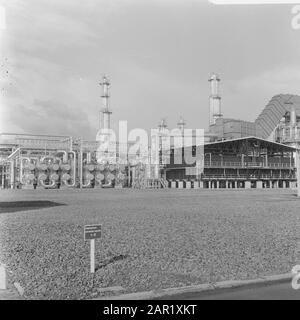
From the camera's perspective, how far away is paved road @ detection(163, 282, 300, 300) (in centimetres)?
613

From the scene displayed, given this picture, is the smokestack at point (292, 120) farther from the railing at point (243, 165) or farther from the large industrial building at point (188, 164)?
the railing at point (243, 165)

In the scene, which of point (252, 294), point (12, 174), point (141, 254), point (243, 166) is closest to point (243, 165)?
point (243, 166)

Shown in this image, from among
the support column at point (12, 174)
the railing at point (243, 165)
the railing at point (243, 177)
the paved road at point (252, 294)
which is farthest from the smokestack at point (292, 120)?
the paved road at point (252, 294)

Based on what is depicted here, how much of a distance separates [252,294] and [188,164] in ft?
209

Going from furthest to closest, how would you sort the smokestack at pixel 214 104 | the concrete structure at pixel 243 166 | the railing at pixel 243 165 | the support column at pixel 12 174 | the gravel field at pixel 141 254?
the smokestack at pixel 214 104 → the concrete structure at pixel 243 166 → the railing at pixel 243 165 → the support column at pixel 12 174 → the gravel field at pixel 141 254

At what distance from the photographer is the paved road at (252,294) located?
20.1 feet

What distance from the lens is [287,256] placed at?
29.7ft

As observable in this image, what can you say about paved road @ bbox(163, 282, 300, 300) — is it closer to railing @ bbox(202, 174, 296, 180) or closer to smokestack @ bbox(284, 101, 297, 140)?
railing @ bbox(202, 174, 296, 180)

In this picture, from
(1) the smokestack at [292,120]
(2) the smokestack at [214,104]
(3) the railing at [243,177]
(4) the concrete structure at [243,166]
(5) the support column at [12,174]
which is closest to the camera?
(5) the support column at [12,174]

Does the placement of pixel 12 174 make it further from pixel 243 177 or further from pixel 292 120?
pixel 292 120

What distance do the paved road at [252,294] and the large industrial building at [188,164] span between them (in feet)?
180

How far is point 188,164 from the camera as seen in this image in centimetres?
6981

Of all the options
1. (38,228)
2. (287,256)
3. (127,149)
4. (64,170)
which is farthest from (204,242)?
(127,149)
